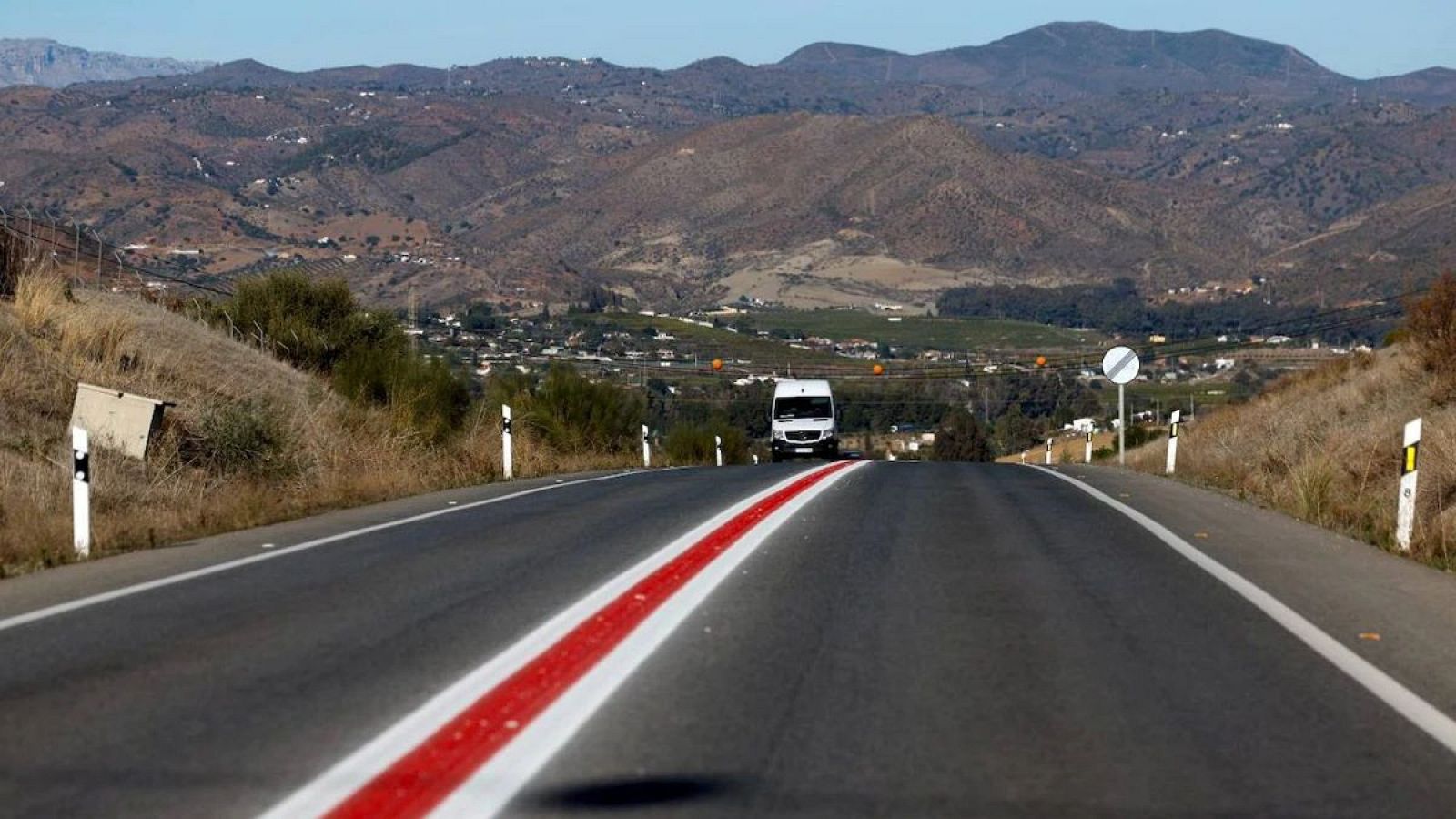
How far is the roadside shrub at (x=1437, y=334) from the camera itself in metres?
28.5

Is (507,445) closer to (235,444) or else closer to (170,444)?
(235,444)

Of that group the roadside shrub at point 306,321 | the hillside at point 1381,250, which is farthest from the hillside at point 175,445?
the hillside at point 1381,250

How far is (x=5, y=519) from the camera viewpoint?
1433cm

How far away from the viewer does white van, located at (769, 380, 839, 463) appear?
50906 mm

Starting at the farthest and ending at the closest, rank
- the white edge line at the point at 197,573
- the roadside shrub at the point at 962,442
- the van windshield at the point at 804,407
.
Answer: the roadside shrub at the point at 962,442, the van windshield at the point at 804,407, the white edge line at the point at 197,573

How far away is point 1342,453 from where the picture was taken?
2284 cm

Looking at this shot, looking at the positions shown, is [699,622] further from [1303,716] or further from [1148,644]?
[1303,716]

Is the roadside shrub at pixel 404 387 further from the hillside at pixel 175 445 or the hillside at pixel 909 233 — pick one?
the hillside at pixel 909 233

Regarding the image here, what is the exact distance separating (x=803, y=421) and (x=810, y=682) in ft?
141

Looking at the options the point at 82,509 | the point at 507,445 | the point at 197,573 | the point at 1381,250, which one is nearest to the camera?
the point at 197,573

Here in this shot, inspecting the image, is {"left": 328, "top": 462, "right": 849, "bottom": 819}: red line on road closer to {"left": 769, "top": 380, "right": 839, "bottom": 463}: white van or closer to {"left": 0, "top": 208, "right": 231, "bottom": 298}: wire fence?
{"left": 0, "top": 208, "right": 231, "bottom": 298}: wire fence

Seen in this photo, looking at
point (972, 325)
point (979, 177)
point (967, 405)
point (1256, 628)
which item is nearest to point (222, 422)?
point (1256, 628)

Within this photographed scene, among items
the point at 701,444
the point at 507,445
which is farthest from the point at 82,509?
the point at 701,444

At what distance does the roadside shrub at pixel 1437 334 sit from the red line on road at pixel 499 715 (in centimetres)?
2024
